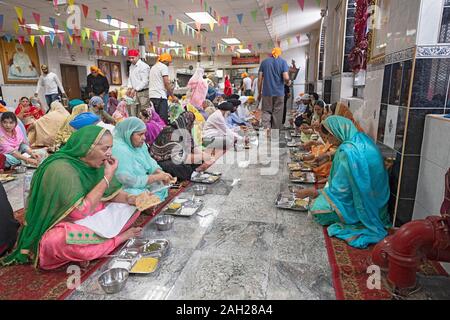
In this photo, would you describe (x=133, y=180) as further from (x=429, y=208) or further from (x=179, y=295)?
(x=429, y=208)

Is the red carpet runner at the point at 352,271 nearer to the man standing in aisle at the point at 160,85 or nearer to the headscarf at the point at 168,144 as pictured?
the headscarf at the point at 168,144

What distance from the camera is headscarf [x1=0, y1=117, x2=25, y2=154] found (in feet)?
12.5

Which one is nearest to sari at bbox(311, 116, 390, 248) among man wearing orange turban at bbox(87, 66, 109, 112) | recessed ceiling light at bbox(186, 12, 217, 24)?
recessed ceiling light at bbox(186, 12, 217, 24)

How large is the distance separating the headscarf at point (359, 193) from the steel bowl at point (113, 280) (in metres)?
1.41

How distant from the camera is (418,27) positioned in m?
1.88

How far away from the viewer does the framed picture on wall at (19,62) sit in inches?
404

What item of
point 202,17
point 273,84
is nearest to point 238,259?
point 273,84

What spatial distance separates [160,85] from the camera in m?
5.47

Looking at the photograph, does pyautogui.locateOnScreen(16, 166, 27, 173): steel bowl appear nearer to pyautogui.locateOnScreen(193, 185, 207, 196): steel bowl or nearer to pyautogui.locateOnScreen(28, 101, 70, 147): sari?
pyautogui.locateOnScreen(28, 101, 70, 147): sari

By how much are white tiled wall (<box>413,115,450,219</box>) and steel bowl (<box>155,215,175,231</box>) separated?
1744 mm

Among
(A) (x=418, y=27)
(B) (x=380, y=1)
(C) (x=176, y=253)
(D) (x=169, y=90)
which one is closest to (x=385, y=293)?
(C) (x=176, y=253)

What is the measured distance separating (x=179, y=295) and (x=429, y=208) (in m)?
1.61

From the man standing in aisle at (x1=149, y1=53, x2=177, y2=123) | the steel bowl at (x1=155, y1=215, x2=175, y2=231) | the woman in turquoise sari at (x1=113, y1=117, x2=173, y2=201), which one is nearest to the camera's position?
the steel bowl at (x1=155, y1=215, x2=175, y2=231)
